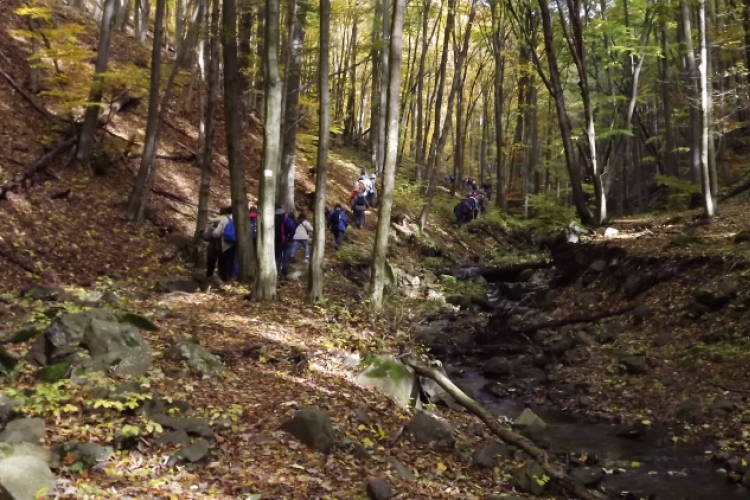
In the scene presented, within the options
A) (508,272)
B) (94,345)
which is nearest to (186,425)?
(94,345)

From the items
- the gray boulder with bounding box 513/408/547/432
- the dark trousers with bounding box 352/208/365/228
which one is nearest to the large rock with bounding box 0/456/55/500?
the gray boulder with bounding box 513/408/547/432

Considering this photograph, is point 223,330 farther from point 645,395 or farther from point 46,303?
point 645,395

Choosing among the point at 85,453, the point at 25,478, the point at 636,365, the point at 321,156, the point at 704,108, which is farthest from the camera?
the point at 704,108

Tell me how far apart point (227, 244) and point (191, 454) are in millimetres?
8725

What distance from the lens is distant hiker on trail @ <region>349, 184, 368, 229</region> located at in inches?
800

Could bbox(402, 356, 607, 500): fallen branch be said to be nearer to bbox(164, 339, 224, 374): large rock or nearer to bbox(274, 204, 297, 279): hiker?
bbox(164, 339, 224, 374): large rock

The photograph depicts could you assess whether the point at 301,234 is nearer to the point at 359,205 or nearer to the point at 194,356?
the point at 359,205

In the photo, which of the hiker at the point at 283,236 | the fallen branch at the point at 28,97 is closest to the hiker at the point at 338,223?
the hiker at the point at 283,236

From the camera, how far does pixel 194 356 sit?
26.3 feet

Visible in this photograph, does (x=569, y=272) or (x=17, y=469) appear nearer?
(x=17, y=469)

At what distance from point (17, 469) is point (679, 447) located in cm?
789

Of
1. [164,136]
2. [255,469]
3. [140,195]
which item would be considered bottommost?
[255,469]

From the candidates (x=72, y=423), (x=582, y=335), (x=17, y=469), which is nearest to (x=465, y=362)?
(x=582, y=335)

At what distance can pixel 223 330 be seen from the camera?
32.0 ft
